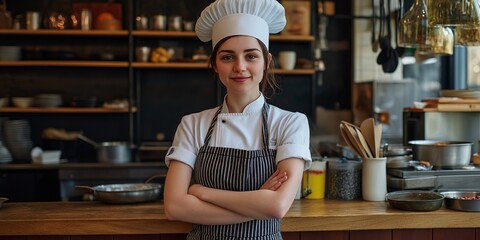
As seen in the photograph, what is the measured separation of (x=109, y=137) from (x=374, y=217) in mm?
3692

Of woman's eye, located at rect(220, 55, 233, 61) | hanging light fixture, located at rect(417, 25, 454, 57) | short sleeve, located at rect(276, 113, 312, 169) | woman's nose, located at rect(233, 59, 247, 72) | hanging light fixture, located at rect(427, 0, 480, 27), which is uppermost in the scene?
hanging light fixture, located at rect(427, 0, 480, 27)

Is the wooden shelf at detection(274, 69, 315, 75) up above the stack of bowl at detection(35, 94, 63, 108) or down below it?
above

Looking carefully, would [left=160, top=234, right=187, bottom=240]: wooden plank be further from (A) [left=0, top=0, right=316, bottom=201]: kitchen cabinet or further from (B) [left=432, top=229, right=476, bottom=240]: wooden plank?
(A) [left=0, top=0, right=316, bottom=201]: kitchen cabinet

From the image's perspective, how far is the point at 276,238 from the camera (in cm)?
187

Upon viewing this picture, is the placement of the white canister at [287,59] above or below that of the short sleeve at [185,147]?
above

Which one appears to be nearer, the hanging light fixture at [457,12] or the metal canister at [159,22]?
the hanging light fixture at [457,12]

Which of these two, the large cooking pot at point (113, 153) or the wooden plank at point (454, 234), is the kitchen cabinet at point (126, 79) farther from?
the wooden plank at point (454, 234)

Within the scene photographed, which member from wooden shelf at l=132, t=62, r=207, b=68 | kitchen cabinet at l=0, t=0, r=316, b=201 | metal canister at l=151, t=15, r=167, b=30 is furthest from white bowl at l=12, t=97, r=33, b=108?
metal canister at l=151, t=15, r=167, b=30

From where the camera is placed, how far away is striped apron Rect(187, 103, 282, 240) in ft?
5.87

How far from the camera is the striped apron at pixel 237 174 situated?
1.79 m

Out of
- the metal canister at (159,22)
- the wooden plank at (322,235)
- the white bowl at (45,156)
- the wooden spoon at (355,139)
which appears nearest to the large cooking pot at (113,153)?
the white bowl at (45,156)

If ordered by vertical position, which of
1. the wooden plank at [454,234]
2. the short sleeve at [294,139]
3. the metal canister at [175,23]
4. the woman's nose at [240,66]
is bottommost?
the wooden plank at [454,234]

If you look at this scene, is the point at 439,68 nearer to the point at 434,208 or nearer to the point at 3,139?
the point at 434,208

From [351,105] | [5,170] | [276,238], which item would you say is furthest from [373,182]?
[351,105]
